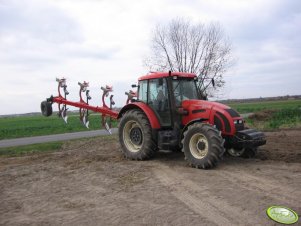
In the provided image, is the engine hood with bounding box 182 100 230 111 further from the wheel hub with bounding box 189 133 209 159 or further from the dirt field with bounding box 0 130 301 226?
the dirt field with bounding box 0 130 301 226

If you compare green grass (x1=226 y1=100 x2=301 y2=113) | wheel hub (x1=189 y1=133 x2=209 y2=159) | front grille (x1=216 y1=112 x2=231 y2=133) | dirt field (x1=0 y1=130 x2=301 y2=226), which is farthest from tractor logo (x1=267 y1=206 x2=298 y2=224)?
green grass (x1=226 y1=100 x2=301 y2=113)

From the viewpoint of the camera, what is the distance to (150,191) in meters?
6.96

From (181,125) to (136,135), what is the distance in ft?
4.81

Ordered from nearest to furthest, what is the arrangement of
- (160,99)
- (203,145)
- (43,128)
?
1. (203,145)
2. (160,99)
3. (43,128)

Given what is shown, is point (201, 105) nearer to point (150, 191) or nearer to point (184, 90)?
point (184, 90)

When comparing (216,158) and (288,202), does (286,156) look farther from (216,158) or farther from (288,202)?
(288,202)

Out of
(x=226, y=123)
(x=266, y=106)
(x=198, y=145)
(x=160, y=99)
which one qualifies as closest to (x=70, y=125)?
(x=160, y=99)

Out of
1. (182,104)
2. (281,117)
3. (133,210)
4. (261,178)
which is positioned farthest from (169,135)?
(281,117)

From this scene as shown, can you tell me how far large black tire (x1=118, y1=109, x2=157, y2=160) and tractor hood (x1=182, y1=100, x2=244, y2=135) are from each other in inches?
46.6

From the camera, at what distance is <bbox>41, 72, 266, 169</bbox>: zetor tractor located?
28.7 feet

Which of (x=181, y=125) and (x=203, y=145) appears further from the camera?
Answer: (x=181, y=125)

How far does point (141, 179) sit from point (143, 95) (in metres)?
3.18

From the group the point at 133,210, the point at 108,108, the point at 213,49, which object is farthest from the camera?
the point at 213,49

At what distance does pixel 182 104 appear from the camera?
31.9ft
